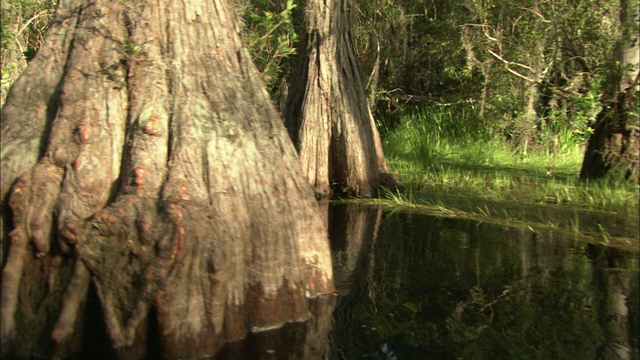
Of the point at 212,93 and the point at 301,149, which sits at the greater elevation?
the point at 212,93

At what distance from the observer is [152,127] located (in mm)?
4211

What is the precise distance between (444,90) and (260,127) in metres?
10.0

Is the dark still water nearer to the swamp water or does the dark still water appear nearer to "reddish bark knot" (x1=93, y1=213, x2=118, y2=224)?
the swamp water

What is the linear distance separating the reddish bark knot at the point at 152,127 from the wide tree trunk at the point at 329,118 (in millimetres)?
4652

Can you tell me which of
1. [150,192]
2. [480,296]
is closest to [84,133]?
[150,192]

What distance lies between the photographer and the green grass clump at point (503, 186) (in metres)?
6.90

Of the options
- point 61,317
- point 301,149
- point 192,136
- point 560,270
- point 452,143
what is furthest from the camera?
point 452,143

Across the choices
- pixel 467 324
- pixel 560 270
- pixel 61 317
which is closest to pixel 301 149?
pixel 560 270

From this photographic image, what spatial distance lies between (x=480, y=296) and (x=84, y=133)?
2.89m

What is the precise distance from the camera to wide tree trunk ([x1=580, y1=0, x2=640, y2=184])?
26.0ft

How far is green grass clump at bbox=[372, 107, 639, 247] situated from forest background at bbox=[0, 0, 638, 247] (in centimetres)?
2

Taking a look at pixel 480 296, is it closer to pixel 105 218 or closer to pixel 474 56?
pixel 105 218

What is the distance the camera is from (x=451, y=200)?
319 inches

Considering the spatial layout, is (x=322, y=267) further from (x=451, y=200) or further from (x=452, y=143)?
(x=452, y=143)
